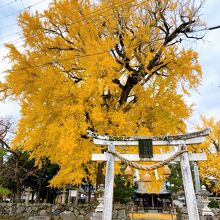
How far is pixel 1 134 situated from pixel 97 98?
12243mm

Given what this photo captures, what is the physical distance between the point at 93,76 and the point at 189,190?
521cm

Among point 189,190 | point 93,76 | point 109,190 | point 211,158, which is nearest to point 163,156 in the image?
point 189,190

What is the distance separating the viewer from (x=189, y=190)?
21.5ft

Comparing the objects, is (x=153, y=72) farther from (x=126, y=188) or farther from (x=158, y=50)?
(x=126, y=188)

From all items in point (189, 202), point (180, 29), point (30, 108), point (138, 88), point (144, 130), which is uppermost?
point (180, 29)

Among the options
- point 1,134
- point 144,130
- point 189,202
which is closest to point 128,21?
point 144,130

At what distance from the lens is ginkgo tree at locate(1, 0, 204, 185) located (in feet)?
31.8

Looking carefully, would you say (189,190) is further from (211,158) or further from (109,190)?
(211,158)

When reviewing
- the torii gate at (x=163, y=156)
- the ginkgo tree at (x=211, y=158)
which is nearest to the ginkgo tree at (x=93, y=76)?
the torii gate at (x=163, y=156)

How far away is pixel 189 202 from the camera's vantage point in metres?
6.42

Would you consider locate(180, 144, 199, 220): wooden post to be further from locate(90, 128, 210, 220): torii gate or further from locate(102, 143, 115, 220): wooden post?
locate(102, 143, 115, 220): wooden post

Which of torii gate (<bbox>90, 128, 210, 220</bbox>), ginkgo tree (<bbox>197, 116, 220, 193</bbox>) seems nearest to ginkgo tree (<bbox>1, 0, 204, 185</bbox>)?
torii gate (<bbox>90, 128, 210, 220</bbox>)

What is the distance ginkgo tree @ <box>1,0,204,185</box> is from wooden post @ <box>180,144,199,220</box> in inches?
123

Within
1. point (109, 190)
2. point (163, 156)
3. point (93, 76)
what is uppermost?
point (93, 76)
